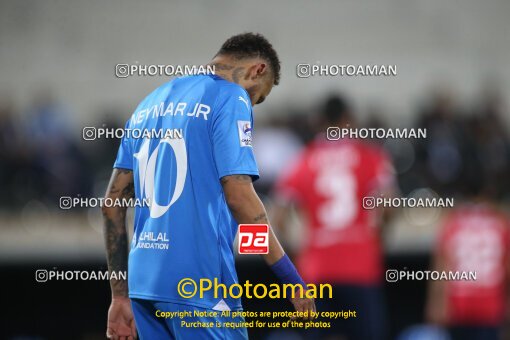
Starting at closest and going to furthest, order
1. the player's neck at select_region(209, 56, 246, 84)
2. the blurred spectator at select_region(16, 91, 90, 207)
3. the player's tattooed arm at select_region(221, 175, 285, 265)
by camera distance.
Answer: the player's tattooed arm at select_region(221, 175, 285, 265)
the player's neck at select_region(209, 56, 246, 84)
the blurred spectator at select_region(16, 91, 90, 207)

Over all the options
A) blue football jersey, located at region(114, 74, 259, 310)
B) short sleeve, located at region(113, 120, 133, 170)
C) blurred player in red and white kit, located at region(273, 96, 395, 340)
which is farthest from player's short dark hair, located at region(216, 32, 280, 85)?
blurred player in red and white kit, located at region(273, 96, 395, 340)

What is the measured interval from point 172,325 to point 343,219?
275cm

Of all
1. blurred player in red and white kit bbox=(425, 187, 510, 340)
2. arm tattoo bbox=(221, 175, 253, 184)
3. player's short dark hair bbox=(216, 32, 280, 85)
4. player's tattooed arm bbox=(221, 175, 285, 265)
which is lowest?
blurred player in red and white kit bbox=(425, 187, 510, 340)

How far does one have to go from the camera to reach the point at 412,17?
7.40 metres

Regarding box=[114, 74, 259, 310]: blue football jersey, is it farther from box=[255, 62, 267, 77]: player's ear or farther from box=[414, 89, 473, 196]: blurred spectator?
box=[414, 89, 473, 196]: blurred spectator

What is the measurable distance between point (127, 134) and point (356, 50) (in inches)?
119

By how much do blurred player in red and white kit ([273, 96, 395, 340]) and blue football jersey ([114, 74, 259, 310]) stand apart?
99.4 inches

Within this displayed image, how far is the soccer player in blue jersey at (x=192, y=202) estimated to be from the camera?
3334 millimetres

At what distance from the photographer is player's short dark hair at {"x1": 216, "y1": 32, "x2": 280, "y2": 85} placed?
3.63m

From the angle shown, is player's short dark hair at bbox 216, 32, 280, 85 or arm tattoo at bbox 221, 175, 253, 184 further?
player's short dark hair at bbox 216, 32, 280, 85

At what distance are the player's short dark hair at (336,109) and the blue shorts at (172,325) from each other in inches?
92.9

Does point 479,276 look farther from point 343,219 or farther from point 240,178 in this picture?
point 240,178

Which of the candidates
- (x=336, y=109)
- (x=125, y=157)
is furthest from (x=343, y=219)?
(x=125, y=157)

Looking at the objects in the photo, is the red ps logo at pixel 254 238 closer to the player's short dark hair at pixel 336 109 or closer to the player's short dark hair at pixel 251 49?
the player's short dark hair at pixel 251 49
